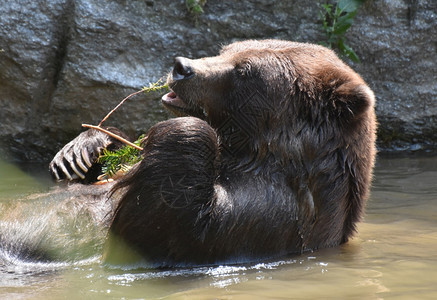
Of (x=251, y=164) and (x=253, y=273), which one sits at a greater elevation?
(x=251, y=164)

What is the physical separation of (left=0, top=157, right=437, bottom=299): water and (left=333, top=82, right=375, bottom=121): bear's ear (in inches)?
41.9

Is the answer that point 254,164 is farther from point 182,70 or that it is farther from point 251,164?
point 182,70

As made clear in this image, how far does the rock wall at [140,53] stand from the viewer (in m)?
8.52

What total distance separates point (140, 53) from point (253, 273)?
16.3 ft

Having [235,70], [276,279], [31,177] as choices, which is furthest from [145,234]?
[31,177]

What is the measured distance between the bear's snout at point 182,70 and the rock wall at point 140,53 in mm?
3554

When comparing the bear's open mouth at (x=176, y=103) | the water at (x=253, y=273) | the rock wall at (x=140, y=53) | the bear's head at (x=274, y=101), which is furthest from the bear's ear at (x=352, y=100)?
the rock wall at (x=140, y=53)

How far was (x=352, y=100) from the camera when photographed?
16.4 feet

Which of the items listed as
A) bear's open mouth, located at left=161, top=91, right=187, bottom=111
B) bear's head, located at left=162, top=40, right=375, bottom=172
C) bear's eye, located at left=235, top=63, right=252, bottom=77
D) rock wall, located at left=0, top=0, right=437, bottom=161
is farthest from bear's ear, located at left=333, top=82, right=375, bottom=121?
rock wall, located at left=0, top=0, right=437, bottom=161

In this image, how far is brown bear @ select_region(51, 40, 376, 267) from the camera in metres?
4.71

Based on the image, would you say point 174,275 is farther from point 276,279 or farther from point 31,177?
point 31,177

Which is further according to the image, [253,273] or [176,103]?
[176,103]

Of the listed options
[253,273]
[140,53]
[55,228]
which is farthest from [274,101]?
[140,53]

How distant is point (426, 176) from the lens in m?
7.97
